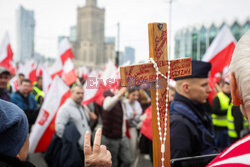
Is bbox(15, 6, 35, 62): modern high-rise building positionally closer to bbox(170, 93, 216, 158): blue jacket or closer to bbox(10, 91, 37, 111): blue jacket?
bbox(10, 91, 37, 111): blue jacket

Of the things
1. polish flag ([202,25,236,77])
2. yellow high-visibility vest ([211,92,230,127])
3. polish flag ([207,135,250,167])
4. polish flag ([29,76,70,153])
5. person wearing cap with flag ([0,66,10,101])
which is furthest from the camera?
polish flag ([202,25,236,77])

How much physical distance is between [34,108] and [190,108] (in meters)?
3.62

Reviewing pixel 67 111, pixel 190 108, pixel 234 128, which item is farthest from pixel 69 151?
pixel 234 128

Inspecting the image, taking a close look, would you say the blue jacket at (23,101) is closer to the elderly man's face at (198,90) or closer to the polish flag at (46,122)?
the polish flag at (46,122)

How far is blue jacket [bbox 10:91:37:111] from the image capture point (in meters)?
4.21

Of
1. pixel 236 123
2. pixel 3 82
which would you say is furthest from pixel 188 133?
pixel 3 82

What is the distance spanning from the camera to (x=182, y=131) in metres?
1.76

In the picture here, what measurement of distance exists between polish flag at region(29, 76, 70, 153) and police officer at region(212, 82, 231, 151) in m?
3.00

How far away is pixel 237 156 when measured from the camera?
2.59 ft

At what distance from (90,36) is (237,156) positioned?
285ft

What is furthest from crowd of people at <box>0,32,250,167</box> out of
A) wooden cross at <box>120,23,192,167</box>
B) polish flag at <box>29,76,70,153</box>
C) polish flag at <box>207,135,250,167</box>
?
polish flag at <box>29,76,70,153</box>

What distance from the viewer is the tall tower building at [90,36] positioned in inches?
3295

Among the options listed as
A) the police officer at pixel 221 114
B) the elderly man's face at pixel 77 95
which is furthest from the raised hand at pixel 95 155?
Answer: the police officer at pixel 221 114

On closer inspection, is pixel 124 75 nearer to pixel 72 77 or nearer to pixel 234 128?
pixel 234 128
